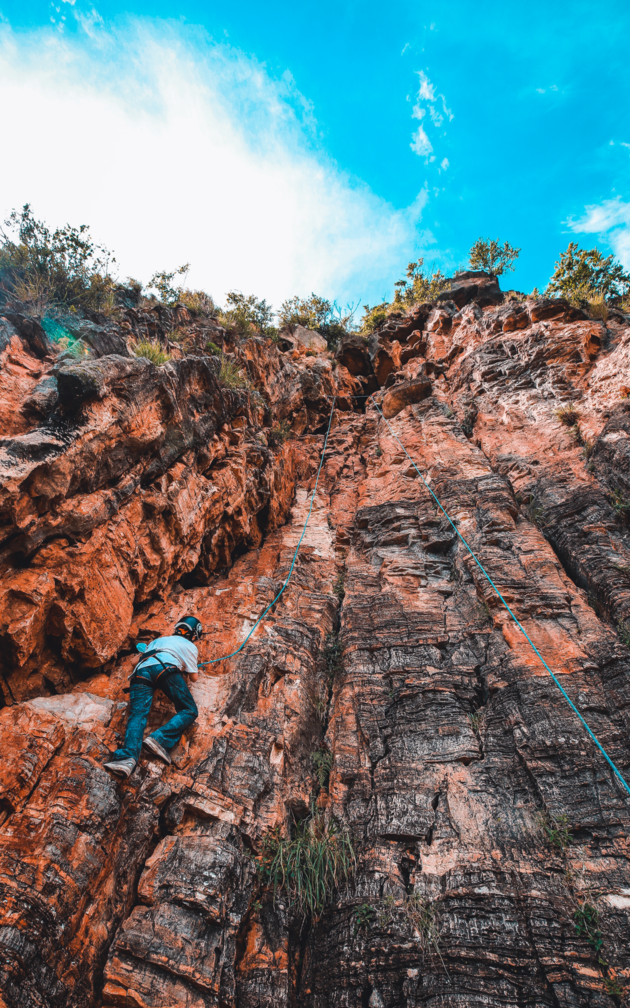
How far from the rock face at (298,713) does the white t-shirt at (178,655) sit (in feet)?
1.25

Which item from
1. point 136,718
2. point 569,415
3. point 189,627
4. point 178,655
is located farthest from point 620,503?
→ point 136,718

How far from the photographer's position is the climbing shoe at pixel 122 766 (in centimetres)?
391

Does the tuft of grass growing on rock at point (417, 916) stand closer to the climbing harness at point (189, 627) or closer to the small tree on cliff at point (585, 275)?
the climbing harness at point (189, 627)

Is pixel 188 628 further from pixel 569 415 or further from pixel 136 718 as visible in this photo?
pixel 569 415

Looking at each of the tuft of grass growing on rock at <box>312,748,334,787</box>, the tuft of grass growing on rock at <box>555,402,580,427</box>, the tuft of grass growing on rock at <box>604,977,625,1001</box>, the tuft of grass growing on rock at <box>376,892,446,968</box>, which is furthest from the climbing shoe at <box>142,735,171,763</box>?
the tuft of grass growing on rock at <box>555,402,580,427</box>

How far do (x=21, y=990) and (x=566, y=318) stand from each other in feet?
44.2

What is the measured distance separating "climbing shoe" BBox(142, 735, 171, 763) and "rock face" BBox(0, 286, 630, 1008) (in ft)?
0.53

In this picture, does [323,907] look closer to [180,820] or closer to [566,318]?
[180,820]

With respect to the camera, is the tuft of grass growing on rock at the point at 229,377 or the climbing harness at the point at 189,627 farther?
the tuft of grass growing on rock at the point at 229,377

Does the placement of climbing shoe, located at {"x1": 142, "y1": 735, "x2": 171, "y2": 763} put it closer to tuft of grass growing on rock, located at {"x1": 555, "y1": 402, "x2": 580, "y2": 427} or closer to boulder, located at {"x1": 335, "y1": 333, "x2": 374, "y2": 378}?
tuft of grass growing on rock, located at {"x1": 555, "y1": 402, "x2": 580, "y2": 427}

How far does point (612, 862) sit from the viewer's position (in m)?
3.73

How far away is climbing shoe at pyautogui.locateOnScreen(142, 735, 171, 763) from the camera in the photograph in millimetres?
4285

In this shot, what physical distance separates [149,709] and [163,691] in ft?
1.50

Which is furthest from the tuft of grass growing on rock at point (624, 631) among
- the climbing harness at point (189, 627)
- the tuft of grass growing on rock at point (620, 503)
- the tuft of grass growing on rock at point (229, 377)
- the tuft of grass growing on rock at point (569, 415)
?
the tuft of grass growing on rock at point (229, 377)
